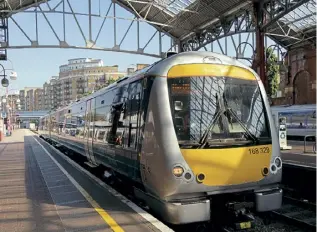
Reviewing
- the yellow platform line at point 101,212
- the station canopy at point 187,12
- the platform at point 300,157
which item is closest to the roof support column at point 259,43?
the station canopy at point 187,12

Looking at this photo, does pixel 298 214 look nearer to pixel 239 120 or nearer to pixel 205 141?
pixel 239 120

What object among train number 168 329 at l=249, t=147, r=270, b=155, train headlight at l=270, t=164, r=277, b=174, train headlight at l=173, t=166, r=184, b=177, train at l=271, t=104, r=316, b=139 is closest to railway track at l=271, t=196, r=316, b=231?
train headlight at l=270, t=164, r=277, b=174

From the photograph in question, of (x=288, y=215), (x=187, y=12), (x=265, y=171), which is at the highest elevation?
(x=187, y=12)

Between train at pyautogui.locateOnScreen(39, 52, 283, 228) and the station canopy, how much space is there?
1440cm

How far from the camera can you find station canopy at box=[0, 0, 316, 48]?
23.5 m

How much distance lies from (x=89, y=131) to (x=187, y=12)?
543 inches

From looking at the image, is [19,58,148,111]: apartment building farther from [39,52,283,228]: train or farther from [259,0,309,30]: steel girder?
[39,52,283,228]: train

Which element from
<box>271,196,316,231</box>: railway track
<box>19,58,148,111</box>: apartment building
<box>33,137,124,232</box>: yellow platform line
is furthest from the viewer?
<box>19,58,148,111</box>: apartment building

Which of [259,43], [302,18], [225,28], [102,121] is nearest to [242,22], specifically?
[225,28]

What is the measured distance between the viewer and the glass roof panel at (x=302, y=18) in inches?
1097

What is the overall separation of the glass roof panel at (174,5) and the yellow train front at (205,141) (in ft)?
56.7

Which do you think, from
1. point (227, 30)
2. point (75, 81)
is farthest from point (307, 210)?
point (75, 81)

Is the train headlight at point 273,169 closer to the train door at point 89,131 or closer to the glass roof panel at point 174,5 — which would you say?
the train door at point 89,131

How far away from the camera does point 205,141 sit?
6867 mm
